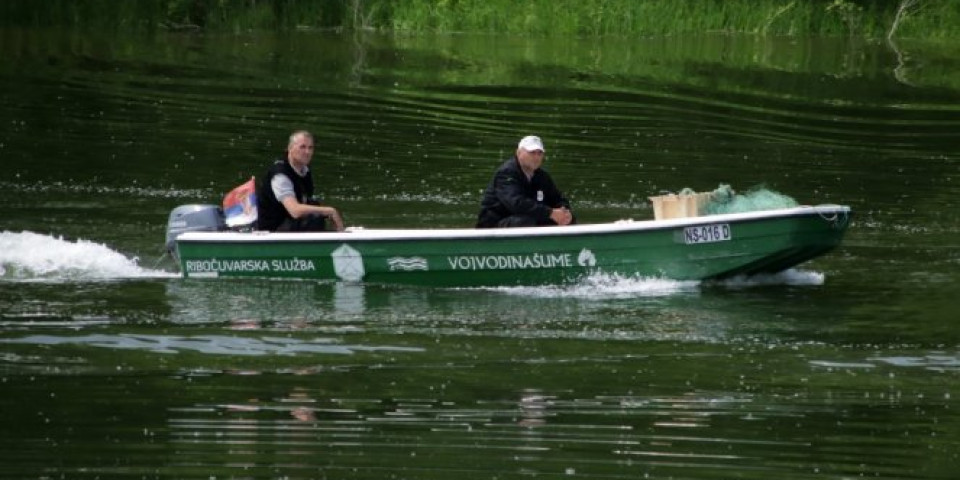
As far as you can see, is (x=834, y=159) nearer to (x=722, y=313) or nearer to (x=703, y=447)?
(x=722, y=313)

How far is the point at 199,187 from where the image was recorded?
22.2 metres

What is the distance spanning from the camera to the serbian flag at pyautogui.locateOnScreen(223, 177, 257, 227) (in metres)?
16.9

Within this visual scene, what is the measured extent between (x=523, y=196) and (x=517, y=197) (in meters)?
0.09

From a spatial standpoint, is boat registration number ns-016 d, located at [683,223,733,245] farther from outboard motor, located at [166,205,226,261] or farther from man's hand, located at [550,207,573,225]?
outboard motor, located at [166,205,226,261]

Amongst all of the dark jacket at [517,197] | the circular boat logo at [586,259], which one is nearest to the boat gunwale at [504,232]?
the circular boat logo at [586,259]

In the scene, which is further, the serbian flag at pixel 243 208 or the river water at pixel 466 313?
the serbian flag at pixel 243 208

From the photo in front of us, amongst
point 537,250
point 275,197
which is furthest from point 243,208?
point 537,250

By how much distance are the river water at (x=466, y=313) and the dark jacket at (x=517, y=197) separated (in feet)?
2.22

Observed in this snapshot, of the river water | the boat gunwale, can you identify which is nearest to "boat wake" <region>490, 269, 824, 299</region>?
the river water

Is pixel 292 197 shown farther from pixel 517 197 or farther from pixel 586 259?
pixel 586 259

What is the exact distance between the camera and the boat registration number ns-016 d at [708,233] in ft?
51.4

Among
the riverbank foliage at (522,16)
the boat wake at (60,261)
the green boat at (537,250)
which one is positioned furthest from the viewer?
the riverbank foliage at (522,16)

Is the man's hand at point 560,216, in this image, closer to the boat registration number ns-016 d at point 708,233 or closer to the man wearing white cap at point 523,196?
the man wearing white cap at point 523,196

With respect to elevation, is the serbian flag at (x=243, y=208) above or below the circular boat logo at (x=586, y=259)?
above
